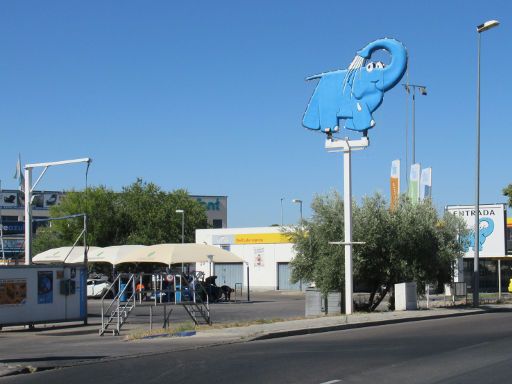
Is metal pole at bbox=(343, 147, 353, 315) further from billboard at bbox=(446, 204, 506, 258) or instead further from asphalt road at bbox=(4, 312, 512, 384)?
billboard at bbox=(446, 204, 506, 258)

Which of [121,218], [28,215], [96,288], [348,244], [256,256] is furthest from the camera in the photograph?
[121,218]

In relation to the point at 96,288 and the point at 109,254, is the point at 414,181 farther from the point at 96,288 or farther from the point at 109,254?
the point at 96,288

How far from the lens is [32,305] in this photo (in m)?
23.1

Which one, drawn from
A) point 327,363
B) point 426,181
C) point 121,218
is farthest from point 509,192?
point 121,218

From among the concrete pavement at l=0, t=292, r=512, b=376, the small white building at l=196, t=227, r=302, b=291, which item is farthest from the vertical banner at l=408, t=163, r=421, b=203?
the concrete pavement at l=0, t=292, r=512, b=376

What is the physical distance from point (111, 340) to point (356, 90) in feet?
41.1

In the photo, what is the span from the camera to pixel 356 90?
2553 centimetres

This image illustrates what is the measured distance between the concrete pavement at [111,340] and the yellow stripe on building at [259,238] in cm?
3282

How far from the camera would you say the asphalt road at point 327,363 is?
11320 mm

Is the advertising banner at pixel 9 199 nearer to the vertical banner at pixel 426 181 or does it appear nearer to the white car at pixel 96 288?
the white car at pixel 96 288

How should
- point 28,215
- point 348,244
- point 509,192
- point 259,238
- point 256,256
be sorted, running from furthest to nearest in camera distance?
1. point 256,256
2. point 259,238
3. point 509,192
4. point 28,215
5. point 348,244

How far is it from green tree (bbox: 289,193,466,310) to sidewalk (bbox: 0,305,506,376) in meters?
3.08

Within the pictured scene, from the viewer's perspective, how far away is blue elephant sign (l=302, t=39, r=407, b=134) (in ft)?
81.7

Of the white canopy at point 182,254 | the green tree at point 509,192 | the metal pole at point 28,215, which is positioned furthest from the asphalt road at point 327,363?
the green tree at point 509,192
